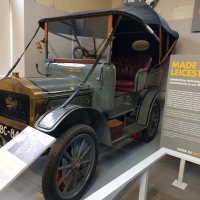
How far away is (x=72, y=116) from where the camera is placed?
6.61 ft

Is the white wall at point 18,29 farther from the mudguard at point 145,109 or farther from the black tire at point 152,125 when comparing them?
the black tire at point 152,125

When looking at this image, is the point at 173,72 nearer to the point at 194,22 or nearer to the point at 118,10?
the point at 118,10

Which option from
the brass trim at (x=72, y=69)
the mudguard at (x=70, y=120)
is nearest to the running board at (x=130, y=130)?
the mudguard at (x=70, y=120)

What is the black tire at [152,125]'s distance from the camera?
3384 mm

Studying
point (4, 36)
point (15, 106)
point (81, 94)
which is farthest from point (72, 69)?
point (4, 36)

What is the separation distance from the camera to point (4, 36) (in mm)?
3381

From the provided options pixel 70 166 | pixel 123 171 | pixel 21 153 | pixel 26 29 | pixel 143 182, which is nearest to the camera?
pixel 21 153

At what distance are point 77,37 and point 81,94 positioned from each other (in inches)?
48.4

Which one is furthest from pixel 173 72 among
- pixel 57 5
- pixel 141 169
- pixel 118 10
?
pixel 57 5

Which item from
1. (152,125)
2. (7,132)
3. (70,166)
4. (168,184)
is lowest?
(168,184)

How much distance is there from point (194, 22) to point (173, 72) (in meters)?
1.87

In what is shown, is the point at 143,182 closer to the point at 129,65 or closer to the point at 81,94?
the point at 81,94

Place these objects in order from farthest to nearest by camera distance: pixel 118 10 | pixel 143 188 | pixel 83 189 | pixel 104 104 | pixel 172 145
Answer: pixel 104 104 < pixel 172 145 < pixel 118 10 < pixel 83 189 < pixel 143 188

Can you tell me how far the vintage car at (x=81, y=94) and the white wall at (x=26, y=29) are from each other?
2.28 feet
